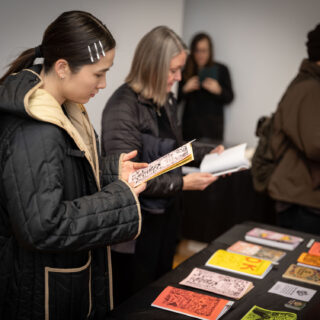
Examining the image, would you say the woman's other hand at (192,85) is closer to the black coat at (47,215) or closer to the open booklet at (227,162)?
the open booklet at (227,162)

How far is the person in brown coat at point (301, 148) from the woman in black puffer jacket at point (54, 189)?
1259mm

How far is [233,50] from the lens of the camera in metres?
5.11

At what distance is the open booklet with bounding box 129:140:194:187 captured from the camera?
146 centimetres

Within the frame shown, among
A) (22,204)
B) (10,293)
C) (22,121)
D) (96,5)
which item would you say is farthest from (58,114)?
(96,5)

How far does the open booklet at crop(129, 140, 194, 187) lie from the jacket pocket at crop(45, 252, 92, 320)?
1.08ft

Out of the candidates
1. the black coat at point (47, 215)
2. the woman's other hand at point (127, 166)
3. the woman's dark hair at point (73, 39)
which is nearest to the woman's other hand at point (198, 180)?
the woman's other hand at point (127, 166)

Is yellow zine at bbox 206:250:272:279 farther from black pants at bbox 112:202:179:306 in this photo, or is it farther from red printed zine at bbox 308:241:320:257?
black pants at bbox 112:202:179:306

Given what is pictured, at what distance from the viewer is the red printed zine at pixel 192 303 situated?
1530mm

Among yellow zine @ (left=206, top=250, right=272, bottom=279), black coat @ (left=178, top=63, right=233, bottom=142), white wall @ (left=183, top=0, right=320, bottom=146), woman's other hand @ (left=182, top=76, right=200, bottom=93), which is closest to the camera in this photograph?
yellow zine @ (left=206, top=250, right=272, bottom=279)

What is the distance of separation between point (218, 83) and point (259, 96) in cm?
46

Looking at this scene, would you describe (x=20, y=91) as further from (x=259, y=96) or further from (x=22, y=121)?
(x=259, y=96)

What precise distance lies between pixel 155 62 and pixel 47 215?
1139 millimetres

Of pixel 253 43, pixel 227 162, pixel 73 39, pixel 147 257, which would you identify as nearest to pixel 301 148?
pixel 227 162

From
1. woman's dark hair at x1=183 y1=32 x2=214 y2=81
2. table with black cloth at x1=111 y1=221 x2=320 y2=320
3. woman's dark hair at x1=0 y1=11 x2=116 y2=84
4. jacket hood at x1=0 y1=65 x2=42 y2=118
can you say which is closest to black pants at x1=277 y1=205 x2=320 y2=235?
table with black cloth at x1=111 y1=221 x2=320 y2=320
